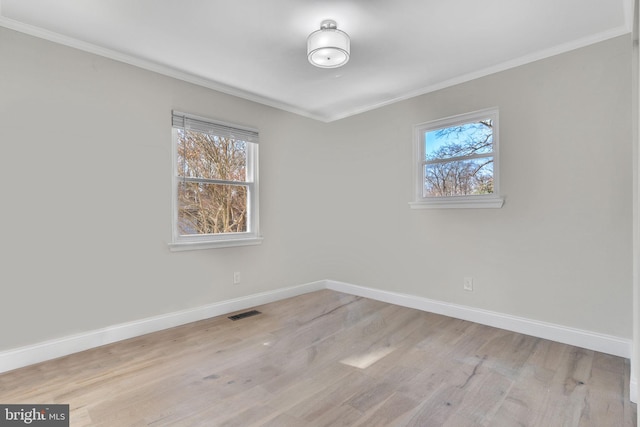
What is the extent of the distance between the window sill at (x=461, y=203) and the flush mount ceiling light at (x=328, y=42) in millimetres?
1731

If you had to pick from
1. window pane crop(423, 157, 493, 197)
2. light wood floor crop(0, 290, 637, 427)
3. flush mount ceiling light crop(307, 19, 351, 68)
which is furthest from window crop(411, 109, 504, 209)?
flush mount ceiling light crop(307, 19, 351, 68)

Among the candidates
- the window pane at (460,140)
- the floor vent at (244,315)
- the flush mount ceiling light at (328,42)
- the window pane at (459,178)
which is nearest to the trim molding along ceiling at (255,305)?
the floor vent at (244,315)

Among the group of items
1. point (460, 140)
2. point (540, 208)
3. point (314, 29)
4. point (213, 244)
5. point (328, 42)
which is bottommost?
point (213, 244)

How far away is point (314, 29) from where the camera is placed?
2.30m

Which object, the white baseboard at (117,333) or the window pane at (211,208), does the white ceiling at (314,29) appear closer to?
the window pane at (211,208)

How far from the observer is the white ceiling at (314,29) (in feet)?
6.73

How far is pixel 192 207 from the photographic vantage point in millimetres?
3164

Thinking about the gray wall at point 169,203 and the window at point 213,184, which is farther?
the window at point 213,184

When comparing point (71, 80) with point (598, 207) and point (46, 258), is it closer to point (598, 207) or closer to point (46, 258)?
point (46, 258)

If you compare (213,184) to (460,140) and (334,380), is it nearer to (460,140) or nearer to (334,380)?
(334,380)

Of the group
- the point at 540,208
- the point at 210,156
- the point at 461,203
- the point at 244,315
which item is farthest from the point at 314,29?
the point at 244,315

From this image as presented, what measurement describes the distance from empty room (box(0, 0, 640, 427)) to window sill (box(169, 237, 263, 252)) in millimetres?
30

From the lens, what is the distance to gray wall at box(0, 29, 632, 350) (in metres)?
2.27

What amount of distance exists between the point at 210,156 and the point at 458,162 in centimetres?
254
